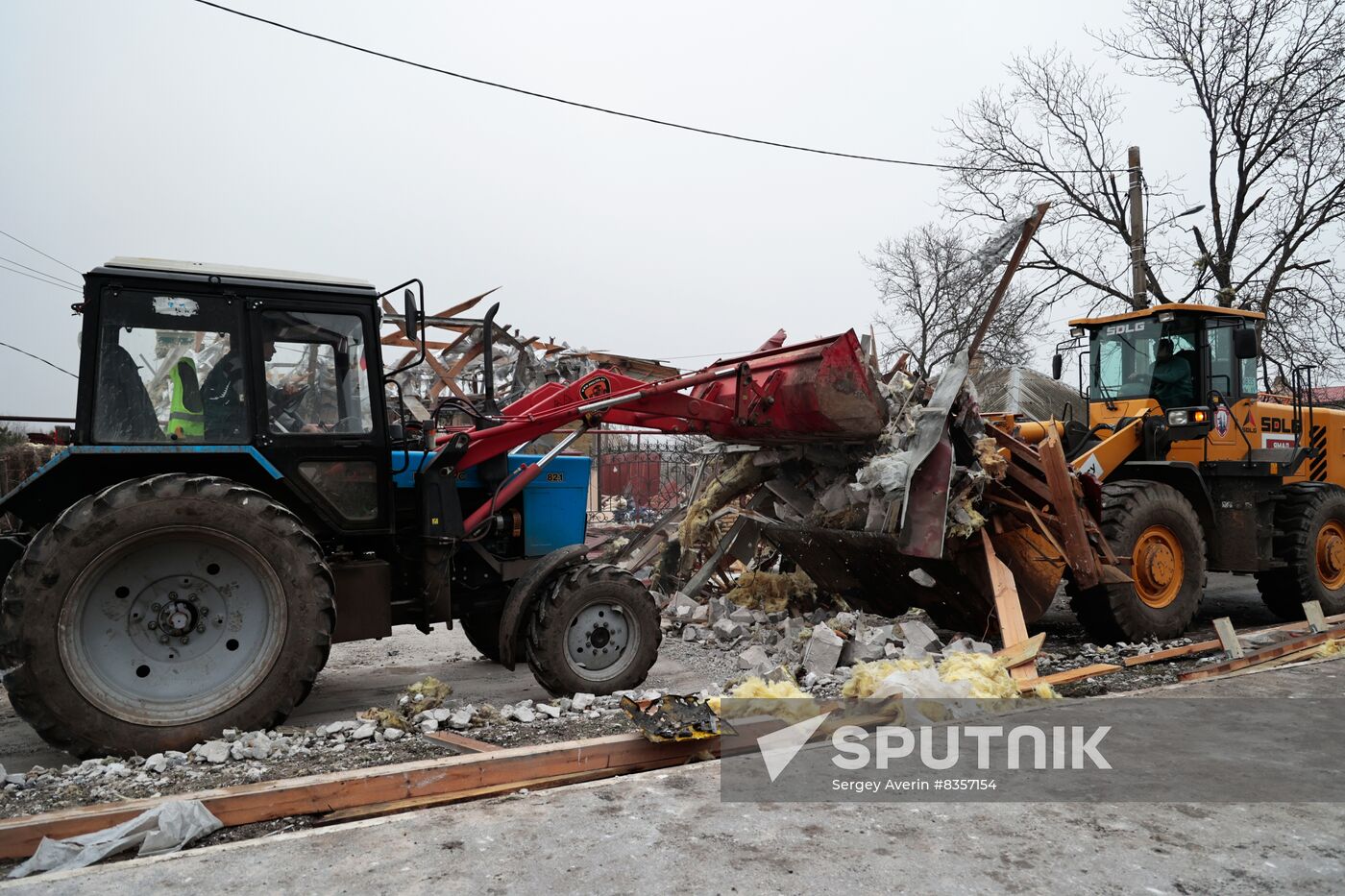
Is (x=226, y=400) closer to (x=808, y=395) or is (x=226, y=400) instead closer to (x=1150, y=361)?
(x=808, y=395)

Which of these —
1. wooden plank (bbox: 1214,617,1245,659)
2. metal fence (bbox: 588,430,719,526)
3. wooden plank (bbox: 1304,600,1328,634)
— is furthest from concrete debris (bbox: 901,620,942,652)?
metal fence (bbox: 588,430,719,526)

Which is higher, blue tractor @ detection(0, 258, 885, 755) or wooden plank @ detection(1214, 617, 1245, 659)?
blue tractor @ detection(0, 258, 885, 755)

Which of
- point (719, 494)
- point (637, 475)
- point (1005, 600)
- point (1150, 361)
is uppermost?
point (1150, 361)

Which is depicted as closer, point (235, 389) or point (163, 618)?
point (163, 618)

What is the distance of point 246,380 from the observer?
5219 millimetres

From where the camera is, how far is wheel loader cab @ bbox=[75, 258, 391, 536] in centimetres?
495

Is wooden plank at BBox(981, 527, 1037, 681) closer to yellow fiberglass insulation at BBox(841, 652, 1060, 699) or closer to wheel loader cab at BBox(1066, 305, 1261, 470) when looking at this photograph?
yellow fiberglass insulation at BBox(841, 652, 1060, 699)

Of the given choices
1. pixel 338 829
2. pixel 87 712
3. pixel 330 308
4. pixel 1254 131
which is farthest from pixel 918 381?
pixel 1254 131

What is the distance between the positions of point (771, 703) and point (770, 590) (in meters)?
3.69

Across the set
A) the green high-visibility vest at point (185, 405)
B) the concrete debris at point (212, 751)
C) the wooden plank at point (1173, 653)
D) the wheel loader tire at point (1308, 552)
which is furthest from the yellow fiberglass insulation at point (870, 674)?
the wheel loader tire at point (1308, 552)

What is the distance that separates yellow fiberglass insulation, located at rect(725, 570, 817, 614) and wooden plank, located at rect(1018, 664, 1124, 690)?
279cm

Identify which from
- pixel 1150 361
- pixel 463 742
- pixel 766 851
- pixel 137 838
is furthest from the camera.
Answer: pixel 1150 361

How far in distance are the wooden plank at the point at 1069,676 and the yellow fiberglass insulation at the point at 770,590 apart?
279 cm

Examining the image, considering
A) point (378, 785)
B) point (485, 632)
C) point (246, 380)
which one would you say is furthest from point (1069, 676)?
point (246, 380)
